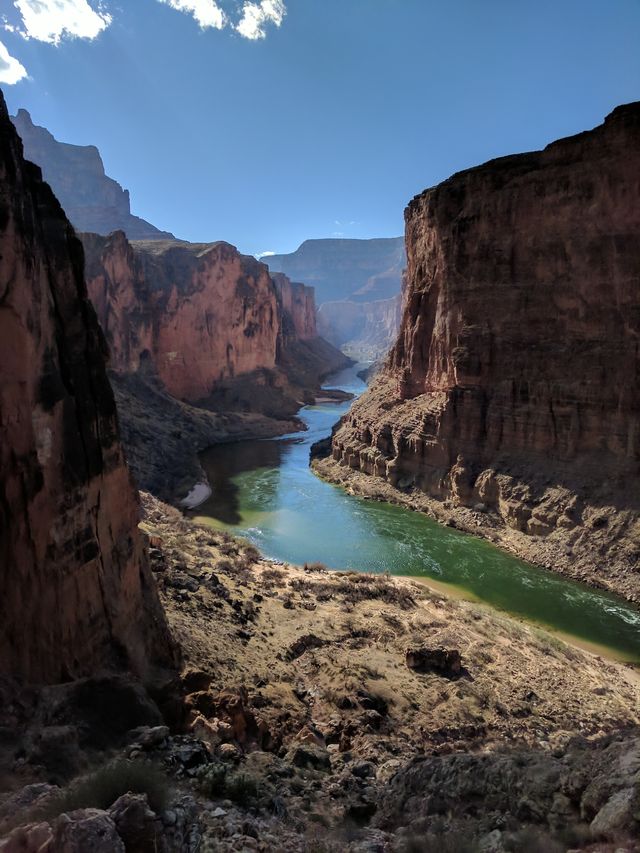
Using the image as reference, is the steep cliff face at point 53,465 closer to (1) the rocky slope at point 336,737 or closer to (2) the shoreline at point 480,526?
(1) the rocky slope at point 336,737

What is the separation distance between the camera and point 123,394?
52.1 meters

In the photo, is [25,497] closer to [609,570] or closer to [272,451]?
[609,570]

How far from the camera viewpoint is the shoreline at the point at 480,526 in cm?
2597

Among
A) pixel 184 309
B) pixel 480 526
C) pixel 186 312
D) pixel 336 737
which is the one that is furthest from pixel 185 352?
pixel 336 737

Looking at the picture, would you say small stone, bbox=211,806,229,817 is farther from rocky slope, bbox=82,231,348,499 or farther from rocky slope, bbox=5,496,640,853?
rocky slope, bbox=82,231,348,499

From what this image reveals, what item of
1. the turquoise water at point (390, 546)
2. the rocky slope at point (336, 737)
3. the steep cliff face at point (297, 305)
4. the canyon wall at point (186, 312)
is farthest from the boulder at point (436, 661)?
the steep cliff face at point (297, 305)

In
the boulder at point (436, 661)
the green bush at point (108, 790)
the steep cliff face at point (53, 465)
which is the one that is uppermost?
the steep cliff face at point (53, 465)

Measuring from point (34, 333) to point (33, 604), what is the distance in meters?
4.30

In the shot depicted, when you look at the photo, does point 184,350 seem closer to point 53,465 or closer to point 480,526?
point 480,526

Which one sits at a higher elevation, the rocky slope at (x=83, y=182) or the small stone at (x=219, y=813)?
the rocky slope at (x=83, y=182)

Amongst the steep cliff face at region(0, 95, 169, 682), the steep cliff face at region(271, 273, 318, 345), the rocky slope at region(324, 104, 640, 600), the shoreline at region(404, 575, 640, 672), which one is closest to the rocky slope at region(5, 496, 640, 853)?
the shoreline at region(404, 575, 640, 672)

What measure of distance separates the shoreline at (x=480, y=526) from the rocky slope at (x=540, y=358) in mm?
101

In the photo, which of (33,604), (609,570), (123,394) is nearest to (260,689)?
(33,604)

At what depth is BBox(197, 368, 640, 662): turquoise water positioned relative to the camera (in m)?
24.3
